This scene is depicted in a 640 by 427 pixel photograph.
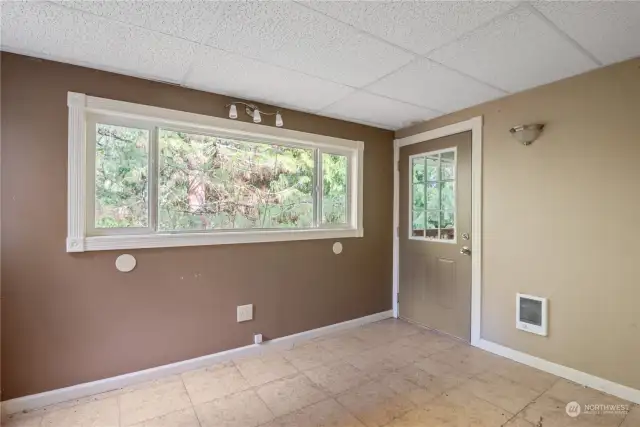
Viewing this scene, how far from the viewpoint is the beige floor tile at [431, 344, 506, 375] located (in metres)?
2.55

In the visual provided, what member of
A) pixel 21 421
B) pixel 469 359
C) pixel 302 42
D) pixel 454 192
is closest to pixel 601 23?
pixel 302 42

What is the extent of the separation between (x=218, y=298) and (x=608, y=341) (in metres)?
2.85

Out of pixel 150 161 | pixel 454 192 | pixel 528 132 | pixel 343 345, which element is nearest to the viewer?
pixel 150 161

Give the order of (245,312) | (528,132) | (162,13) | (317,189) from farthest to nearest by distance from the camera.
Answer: (317,189)
(245,312)
(528,132)
(162,13)

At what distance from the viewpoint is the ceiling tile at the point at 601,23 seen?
1.53 meters

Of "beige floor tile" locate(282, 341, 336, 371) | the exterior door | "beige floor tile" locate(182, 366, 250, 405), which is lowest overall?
"beige floor tile" locate(282, 341, 336, 371)

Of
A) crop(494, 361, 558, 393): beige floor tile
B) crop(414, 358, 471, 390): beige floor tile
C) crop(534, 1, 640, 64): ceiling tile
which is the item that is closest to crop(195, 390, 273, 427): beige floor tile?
crop(414, 358, 471, 390): beige floor tile

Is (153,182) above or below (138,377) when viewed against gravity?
above

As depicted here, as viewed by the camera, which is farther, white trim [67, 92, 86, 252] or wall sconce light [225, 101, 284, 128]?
wall sconce light [225, 101, 284, 128]

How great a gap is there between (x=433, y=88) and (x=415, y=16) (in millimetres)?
1027

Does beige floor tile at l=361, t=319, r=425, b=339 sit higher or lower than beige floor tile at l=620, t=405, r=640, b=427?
lower

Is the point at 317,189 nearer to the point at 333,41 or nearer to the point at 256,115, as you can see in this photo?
the point at 256,115

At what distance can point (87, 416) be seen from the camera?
1938 mm

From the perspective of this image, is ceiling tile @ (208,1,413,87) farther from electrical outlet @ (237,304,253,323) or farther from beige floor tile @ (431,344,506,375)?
beige floor tile @ (431,344,506,375)
